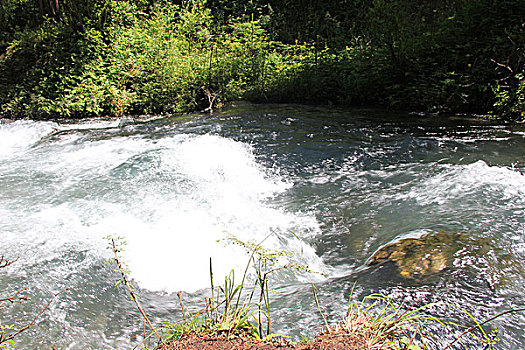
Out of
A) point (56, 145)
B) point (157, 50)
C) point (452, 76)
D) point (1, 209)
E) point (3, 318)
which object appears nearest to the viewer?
point (3, 318)

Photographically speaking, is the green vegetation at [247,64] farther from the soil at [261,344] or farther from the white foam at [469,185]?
the soil at [261,344]

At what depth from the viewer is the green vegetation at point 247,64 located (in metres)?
7.86

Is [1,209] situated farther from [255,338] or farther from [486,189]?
[486,189]

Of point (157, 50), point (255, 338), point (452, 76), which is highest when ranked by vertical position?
point (157, 50)

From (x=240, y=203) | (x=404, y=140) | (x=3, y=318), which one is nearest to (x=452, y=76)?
(x=404, y=140)

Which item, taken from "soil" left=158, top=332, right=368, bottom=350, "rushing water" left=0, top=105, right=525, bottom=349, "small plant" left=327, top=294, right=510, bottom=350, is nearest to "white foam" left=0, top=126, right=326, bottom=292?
"rushing water" left=0, top=105, right=525, bottom=349

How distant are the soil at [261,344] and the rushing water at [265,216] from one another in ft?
1.60

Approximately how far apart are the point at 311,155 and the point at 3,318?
4647 mm

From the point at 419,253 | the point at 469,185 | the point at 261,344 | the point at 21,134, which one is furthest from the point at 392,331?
the point at 21,134

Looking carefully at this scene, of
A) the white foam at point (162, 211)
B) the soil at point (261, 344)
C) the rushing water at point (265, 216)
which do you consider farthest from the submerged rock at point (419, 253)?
the soil at point (261, 344)

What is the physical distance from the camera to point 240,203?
14.7ft

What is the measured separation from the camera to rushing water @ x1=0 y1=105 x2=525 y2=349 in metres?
2.61

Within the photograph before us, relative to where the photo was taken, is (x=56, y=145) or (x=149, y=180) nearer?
(x=149, y=180)

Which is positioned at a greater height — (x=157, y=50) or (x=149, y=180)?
(x=157, y=50)
